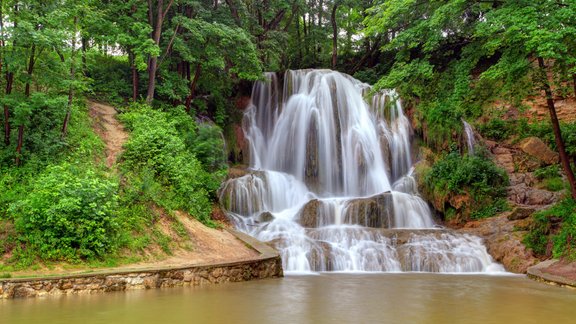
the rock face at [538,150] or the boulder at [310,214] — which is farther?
the rock face at [538,150]

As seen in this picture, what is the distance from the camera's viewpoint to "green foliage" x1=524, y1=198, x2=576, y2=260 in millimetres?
14492

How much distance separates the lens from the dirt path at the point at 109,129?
16.8 m

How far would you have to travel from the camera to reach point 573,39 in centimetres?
1147

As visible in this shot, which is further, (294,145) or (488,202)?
(294,145)

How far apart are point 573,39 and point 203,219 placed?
1242 centimetres

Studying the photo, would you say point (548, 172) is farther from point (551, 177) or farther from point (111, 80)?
point (111, 80)

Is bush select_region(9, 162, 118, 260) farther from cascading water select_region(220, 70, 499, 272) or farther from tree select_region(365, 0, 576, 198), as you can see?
tree select_region(365, 0, 576, 198)

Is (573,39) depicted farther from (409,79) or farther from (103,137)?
(103,137)

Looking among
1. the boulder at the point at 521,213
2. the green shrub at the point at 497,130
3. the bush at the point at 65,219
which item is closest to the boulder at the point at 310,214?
the boulder at the point at 521,213

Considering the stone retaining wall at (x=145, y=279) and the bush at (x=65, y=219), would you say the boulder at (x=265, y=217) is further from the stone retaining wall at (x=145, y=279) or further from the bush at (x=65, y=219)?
the bush at (x=65, y=219)

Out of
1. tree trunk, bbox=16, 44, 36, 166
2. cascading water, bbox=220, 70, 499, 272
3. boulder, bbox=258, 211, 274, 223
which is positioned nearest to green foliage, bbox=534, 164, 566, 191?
cascading water, bbox=220, 70, 499, 272

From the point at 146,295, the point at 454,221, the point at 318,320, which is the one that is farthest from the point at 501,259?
the point at 146,295

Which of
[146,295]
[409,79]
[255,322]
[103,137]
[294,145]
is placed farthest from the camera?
[294,145]

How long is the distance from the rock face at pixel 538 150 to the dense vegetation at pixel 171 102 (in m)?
0.51
